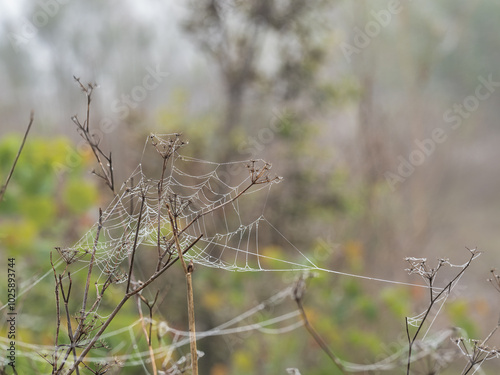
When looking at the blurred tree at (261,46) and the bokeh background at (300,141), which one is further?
the blurred tree at (261,46)

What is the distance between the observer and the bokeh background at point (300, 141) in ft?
7.18

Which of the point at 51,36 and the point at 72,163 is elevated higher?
the point at 51,36

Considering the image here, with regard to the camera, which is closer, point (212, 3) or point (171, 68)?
point (212, 3)

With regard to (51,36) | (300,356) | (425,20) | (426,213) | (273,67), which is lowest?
(300,356)

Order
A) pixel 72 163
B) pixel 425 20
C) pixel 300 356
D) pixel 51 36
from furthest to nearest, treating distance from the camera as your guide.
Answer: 1. pixel 51 36
2. pixel 425 20
3. pixel 300 356
4. pixel 72 163

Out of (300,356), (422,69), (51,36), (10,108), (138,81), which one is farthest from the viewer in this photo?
(10,108)

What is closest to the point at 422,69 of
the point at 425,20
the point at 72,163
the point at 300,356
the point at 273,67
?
the point at 425,20

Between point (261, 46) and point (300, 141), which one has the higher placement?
point (261, 46)

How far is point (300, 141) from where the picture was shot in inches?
135

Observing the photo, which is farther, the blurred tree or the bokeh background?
the blurred tree

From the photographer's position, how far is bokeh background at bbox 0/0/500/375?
2188mm

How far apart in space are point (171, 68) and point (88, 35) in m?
1.30

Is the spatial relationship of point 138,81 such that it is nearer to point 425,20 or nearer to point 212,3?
point 212,3

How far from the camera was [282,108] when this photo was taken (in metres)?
3.50
